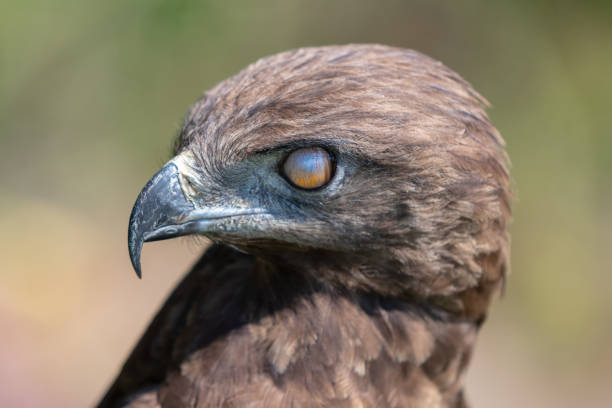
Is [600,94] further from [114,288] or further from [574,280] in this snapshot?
[114,288]

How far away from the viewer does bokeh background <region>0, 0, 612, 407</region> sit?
6.15 metres

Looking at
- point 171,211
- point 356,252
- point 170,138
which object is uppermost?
point 170,138

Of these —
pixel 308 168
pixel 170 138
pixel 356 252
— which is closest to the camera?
pixel 308 168

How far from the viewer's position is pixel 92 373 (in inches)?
236

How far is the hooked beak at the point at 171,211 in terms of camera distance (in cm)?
236

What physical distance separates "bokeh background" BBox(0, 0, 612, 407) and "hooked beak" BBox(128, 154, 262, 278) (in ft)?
12.4

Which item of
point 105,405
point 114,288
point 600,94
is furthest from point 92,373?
point 600,94

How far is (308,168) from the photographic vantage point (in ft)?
7.70

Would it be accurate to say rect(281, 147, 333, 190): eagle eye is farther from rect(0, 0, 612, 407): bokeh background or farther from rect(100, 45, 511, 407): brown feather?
rect(0, 0, 612, 407): bokeh background

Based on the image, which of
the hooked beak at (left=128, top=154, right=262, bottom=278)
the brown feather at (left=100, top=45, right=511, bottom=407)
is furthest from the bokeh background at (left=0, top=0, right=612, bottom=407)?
the hooked beak at (left=128, top=154, right=262, bottom=278)

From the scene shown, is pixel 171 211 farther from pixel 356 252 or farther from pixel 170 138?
pixel 170 138

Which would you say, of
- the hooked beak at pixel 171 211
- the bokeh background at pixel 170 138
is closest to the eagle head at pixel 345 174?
the hooked beak at pixel 171 211

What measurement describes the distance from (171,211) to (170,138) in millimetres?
4044

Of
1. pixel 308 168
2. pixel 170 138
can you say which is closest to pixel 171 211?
pixel 308 168
